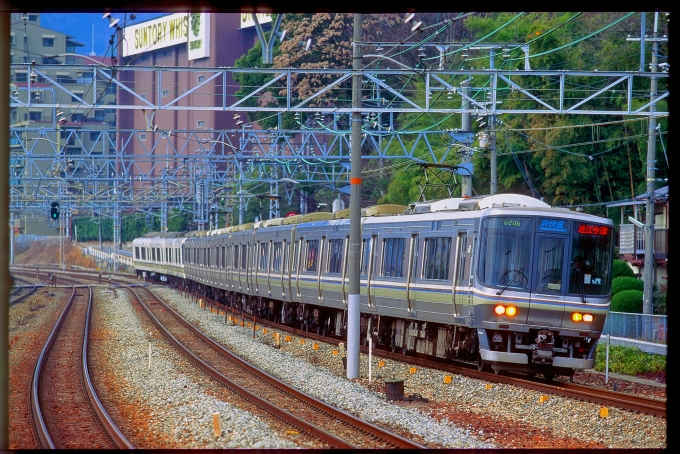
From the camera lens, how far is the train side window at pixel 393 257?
17.6m

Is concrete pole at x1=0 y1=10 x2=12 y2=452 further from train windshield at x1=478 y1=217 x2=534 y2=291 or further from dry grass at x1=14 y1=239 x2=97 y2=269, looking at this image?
dry grass at x1=14 y1=239 x2=97 y2=269

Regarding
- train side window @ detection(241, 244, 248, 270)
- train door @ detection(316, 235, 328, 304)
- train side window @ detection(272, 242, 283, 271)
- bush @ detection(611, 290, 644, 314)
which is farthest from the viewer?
train side window @ detection(241, 244, 248, 270)

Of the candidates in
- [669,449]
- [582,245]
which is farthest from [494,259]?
[669,449]

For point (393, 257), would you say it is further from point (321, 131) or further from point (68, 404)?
point (321, 131)

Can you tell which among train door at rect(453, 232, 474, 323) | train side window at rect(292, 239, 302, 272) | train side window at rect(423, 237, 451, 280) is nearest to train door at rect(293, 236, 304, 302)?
train side window at rect(292, 239, 302, 272)

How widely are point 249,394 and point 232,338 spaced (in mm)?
10155

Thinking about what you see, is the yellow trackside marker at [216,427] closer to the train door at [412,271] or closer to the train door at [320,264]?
the train door at [412,271]

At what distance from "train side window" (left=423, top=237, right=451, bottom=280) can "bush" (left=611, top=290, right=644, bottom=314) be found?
34.9 feet

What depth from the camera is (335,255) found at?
21500 mm

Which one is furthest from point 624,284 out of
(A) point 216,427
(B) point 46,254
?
(B) point 46,254

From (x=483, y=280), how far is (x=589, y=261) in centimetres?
155

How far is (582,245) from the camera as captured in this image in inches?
566

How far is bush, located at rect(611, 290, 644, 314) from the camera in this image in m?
25.4

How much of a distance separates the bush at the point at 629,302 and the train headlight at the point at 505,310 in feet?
40.0
